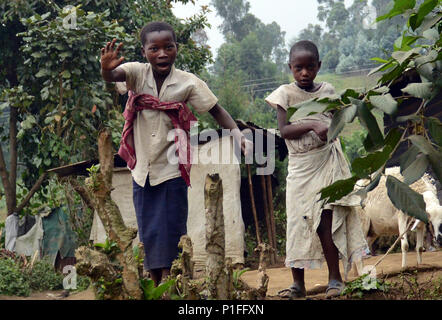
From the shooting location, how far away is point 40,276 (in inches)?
383

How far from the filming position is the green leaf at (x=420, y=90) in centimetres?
244

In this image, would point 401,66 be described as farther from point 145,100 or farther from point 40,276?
point 40,276

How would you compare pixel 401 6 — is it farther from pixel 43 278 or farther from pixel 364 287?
pixel 43 278

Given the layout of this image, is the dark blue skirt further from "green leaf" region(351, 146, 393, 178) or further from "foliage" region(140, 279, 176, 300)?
"green leaf" region(351, 146, 393, 178)

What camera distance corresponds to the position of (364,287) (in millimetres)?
3695

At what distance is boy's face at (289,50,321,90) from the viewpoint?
4.33m

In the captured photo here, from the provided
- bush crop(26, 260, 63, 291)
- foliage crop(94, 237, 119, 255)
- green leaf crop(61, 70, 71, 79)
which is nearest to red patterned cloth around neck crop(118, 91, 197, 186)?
foliage crop(94, 237, 119, 255)

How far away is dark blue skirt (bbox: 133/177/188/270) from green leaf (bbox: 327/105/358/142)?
183 centimetres

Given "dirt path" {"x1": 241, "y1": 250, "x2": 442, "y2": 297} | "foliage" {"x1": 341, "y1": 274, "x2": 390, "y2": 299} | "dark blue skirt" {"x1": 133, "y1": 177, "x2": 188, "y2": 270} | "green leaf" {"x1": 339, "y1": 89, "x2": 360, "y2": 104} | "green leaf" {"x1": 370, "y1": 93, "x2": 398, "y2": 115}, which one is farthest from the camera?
"dirt path" {"x1": 241, "y1": 250, "x2": 442, "y2": 297}

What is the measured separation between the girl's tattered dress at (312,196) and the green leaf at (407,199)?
1879mm

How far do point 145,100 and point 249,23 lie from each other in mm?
58172

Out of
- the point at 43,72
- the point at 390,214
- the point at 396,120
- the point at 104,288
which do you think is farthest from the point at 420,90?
the point at 43,72
